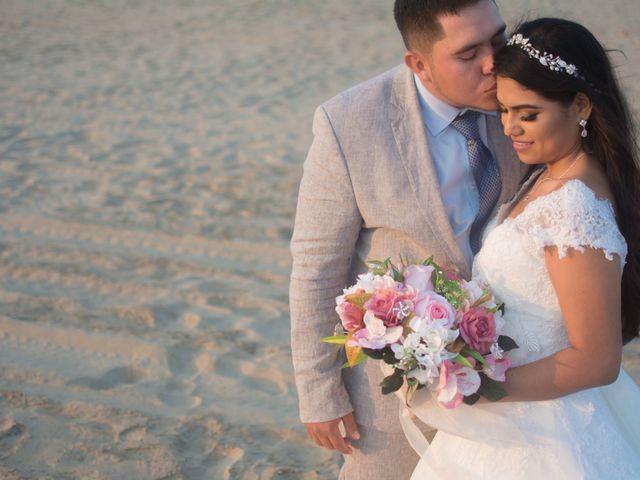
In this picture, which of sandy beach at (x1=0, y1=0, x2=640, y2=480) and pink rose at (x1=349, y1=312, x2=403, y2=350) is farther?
sandy beach at (x1=0, y1=0, x2=640, y2=480)

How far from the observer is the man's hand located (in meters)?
3.15

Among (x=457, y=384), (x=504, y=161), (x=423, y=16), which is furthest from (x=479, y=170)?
(x=457, y=384)

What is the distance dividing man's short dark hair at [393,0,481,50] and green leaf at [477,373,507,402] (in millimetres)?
1218

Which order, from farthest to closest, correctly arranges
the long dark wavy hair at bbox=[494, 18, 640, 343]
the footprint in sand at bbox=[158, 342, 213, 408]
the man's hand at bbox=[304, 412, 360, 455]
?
the footprint in sand at bbox=[158, 342, 213, 408], the man's hand at bbox=[304, 412, 360, 455], the long dark wavy hair at bbox=[494, 18, 640, 343]

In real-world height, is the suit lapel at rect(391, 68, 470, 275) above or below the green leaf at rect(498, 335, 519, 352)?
above

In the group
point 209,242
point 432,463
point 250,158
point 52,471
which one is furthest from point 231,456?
point 250,158

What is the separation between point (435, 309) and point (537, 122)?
73 centimetres

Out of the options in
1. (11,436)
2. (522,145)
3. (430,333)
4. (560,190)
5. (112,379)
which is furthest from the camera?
(112,379)

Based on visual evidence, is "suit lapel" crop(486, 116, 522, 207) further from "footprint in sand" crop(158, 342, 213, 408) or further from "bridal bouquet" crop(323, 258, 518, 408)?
"footprint in sand" crop(158, 342, 213, 408)

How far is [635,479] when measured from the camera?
2727 mm

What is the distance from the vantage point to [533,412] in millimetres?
2682

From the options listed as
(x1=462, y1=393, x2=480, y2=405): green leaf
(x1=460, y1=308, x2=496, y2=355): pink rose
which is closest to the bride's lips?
(x1=460, y1=308, x2=496, y2=355): pink rose

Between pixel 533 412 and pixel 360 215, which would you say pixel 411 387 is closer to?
pixel 533 412

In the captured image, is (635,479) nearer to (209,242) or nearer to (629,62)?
(209,242)
